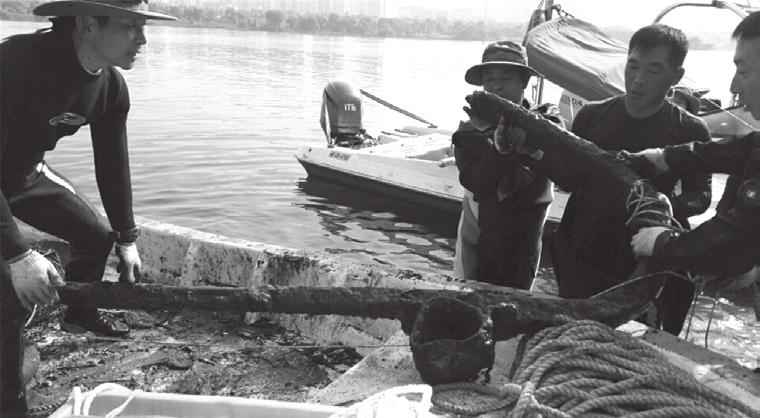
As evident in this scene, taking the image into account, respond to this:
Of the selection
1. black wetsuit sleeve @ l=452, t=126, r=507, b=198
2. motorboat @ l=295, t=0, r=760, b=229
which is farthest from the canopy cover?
black wetsuit sleeve @ l=452, t=126, r=507, b=198

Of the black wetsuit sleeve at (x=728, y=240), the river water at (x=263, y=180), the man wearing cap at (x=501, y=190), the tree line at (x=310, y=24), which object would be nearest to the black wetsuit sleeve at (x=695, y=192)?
the black wetsuit sleeve at (x=728, y=240)

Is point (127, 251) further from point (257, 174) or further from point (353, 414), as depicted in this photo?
point (257, 174)

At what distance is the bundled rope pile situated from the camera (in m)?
2.37

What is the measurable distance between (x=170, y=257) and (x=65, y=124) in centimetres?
203

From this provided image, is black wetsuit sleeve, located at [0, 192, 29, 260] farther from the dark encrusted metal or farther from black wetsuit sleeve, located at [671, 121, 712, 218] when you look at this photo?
black wetsuit sleeve, located at [671, 121, 712, 218]

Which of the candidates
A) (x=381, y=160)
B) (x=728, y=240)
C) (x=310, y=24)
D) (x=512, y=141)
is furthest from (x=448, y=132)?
(x=310, y=24)

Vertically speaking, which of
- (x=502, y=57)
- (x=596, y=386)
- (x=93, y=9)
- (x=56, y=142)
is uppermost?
(x=93, y=9)

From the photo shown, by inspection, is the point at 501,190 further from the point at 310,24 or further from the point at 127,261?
the point at 310,24

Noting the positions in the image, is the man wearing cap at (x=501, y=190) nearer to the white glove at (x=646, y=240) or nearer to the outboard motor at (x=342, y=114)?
the white glove at (x=646, y=240)

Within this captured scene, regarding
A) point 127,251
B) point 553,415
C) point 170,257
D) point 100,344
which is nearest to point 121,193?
point 127,251

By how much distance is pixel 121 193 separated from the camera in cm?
394

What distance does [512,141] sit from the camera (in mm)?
3631

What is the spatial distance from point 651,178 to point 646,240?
60 cm

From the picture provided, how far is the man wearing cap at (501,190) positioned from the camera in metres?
3.82
